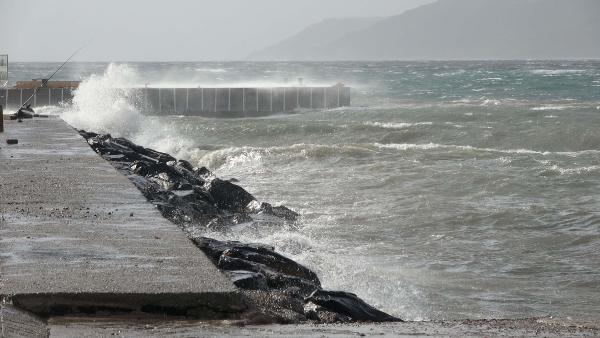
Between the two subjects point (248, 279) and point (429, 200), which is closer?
point (248, 279)

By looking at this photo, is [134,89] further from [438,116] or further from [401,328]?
[401,328]

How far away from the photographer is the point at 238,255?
6879 millimetres

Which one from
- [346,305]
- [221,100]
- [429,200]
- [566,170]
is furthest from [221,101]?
[346,305]

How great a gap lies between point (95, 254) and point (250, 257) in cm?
131

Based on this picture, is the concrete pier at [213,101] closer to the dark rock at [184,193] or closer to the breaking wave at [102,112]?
the breaking wave at [102,112]

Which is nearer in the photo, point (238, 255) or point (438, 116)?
point (238, 255)

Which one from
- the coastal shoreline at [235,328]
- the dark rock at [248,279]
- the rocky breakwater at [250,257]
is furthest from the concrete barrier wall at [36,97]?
the coastal shoreline at [235,328]

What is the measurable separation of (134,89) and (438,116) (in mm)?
11745

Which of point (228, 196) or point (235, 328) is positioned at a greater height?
point (235, 328)

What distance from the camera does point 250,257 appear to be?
7.00 meters

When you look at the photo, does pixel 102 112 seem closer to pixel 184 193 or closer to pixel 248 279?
pixel 184 193

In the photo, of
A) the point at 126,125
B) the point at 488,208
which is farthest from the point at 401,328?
the point at 126,125

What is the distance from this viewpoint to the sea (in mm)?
9062

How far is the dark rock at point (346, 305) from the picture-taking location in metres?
5.75
